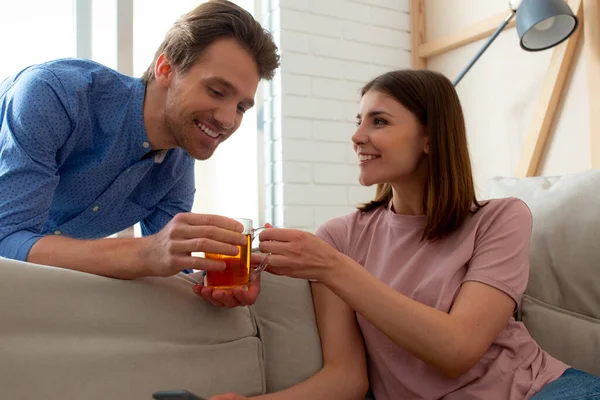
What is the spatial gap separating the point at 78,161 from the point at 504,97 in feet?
7.93

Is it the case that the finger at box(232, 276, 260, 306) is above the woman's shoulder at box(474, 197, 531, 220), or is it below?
below

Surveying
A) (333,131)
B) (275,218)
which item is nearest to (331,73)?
(333,131)

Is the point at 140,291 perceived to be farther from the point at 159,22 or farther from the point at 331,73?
the point at 159,22

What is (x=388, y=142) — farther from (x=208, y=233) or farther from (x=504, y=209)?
(x=208, y=233)

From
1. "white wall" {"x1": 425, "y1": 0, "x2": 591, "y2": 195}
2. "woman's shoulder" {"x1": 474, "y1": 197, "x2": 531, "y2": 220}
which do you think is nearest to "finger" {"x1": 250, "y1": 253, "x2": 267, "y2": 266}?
"woman's shoulder" {"x1": 474, "y1": 197, "x2": 531, "y2": 220}

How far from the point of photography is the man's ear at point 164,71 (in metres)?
1.64

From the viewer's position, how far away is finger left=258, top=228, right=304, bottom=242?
1141 millimetres

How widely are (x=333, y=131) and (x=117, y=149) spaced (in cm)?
192

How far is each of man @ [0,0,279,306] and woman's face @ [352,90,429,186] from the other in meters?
0.32

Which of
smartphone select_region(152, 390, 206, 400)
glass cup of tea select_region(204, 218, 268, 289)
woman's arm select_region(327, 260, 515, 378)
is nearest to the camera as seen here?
smartphone select_region(152, 390, 206, 400)

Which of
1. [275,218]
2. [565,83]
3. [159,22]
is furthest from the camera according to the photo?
[159,22]

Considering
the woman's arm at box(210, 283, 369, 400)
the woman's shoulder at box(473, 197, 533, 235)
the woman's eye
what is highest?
the woman's eye

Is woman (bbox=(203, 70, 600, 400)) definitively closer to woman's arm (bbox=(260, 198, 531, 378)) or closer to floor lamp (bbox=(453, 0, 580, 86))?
woman's arm (bbox=(260, 198, 531, 378))

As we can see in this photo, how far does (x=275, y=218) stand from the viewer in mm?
3234
